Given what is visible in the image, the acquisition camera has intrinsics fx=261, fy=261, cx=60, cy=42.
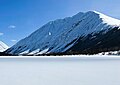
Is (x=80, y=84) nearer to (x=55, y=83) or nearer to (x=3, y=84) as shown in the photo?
(x=55, y=83)

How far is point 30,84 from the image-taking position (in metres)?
21.7

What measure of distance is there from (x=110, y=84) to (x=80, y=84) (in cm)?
240

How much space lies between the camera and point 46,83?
22.6m

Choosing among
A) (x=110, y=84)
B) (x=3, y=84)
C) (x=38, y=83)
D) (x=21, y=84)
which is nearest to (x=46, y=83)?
(x=38, y=83)

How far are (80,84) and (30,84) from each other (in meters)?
4.15

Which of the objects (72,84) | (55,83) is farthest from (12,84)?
(72,84)

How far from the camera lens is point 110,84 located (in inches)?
822

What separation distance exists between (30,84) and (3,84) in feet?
7.36

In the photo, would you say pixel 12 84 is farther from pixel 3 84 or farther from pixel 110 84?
pixel 110 84

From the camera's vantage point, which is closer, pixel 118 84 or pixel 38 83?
pixel 118 84

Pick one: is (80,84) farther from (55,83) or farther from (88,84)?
(55,83)

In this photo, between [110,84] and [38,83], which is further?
[38,83]

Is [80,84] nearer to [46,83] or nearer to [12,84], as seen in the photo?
[46,83]

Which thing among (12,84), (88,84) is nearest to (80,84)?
(88,84)
